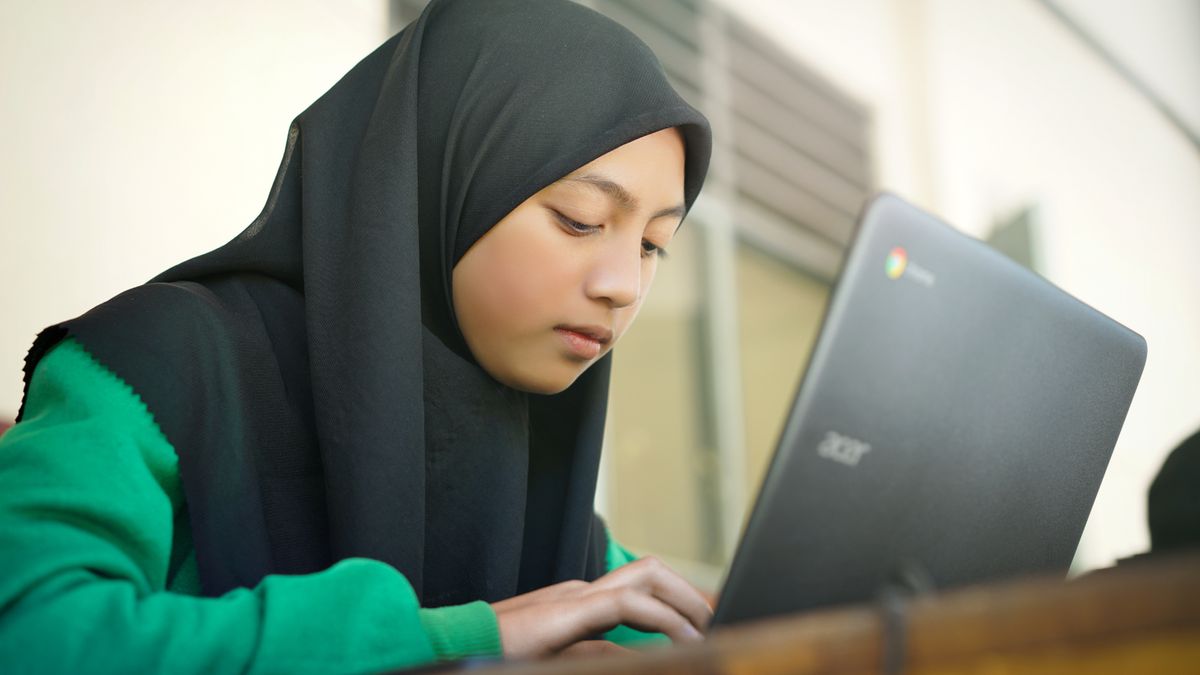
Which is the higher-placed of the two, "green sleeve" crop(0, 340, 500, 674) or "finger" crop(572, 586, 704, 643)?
"finger" crop(572, 586, 704, 643)

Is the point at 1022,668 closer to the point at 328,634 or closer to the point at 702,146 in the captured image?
the point at 328,634

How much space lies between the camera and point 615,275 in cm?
124

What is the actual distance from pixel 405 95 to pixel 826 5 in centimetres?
346

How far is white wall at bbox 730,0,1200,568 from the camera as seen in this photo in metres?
4.60

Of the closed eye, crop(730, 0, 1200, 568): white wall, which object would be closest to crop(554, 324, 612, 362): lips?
the closed eye

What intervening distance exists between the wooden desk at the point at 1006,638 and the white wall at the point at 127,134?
1.59 meters

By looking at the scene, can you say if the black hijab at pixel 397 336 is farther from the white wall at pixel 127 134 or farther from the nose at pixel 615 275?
the white wall at pixel 127 134

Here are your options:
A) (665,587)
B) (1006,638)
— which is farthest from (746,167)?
(1006,638)

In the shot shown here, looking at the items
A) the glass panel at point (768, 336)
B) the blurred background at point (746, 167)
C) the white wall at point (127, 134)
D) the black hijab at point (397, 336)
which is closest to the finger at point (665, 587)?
the black hijab at point (397, 336)

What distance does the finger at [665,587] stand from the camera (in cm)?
94

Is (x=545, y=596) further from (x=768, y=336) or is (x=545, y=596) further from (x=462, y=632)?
(x=768, y=336)

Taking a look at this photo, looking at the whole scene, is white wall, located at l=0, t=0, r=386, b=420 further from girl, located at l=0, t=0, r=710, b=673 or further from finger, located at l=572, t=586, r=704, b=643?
finger, located at l=572, t=586, r=704, b=643

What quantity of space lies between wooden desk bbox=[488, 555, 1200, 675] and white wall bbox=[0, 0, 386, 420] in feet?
5.21

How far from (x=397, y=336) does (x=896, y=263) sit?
1.94 ft
